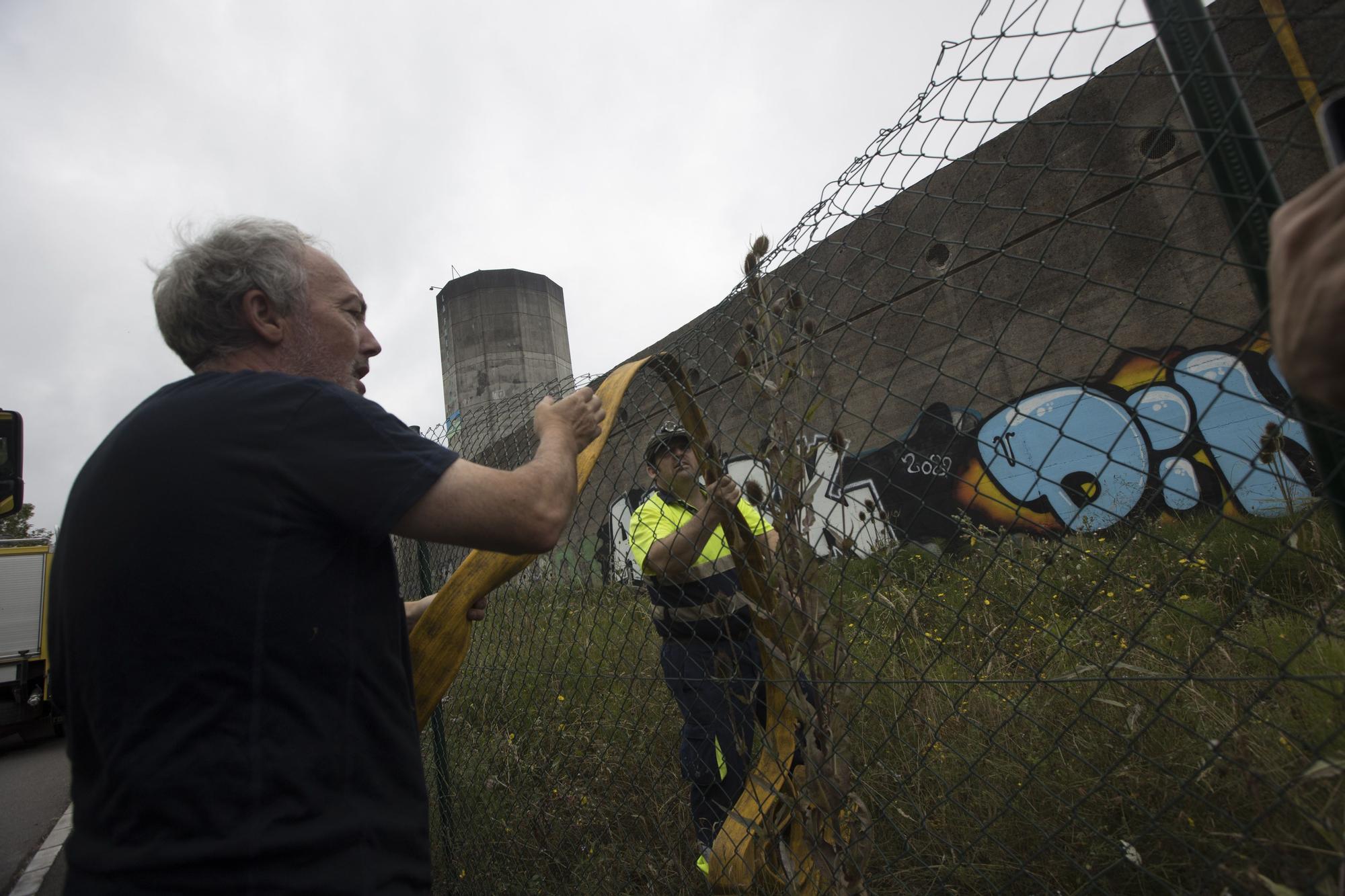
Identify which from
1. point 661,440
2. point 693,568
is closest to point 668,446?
point 661,440

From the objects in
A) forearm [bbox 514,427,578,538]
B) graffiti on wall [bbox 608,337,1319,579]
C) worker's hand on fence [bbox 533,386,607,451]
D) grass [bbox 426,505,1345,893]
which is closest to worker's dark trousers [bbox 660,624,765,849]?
grass [bbox 426,505,1345,893]

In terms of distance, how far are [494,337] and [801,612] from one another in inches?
700

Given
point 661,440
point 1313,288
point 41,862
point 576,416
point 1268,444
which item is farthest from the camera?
point 41,862

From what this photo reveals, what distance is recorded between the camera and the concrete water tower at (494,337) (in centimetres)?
1834

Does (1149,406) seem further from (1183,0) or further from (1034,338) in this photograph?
(1183,0)

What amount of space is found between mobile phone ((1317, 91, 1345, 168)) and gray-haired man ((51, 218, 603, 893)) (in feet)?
3.50

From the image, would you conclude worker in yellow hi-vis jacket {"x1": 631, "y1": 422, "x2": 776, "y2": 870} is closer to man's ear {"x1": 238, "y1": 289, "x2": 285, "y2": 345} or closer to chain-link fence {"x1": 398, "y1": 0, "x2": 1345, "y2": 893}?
chain-link fence {"x1": 398, "y1": 0, "x2": 1345, "y2": 893}

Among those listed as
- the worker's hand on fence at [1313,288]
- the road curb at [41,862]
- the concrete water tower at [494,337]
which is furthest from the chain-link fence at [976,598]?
the concrete water tower at [494,337]

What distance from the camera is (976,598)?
12.0 feet

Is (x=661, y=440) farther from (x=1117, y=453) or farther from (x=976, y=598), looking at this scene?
(x=1117, y=453)

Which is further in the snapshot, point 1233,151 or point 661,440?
point 661,440

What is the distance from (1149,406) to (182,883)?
17.0 ft

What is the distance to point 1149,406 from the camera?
4602 mm

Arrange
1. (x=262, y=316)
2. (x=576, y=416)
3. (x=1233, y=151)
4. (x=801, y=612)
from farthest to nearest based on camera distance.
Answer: (x=801, y=612), (x=576, y=416), (x=262, y=316), (x=1233, y=151)
